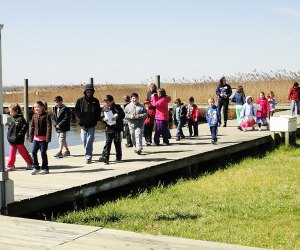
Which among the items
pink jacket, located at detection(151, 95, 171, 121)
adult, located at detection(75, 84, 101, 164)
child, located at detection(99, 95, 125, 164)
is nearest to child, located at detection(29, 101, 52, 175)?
adult, located at detection(75, 84, 101, 164)

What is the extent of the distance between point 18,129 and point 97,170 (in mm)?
1683

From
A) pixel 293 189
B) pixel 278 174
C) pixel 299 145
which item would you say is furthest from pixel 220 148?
pixel 299 145

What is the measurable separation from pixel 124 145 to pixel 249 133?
16.3 ft

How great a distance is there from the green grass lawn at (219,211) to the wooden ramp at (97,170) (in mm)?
354

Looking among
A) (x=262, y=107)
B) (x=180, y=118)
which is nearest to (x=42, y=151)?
(x=180, y=118)

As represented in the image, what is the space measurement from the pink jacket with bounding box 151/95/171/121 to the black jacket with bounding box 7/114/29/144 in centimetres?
464

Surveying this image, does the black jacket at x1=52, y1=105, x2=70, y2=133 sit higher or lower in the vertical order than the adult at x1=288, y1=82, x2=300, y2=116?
lower

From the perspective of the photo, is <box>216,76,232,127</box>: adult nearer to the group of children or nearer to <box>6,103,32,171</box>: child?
the group of children

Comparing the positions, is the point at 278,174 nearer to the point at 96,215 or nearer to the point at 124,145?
the point at 124,145

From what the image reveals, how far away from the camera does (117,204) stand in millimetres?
9188

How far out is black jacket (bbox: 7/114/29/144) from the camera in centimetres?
1036

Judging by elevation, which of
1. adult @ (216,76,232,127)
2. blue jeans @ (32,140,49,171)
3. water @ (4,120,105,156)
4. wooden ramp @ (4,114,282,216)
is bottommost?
water @ (4,120,105,156)

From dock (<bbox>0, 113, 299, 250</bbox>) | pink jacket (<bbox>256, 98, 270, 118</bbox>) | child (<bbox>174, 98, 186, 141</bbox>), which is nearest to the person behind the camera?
dock (<bbox>0, 113, 299, 250</bbox>)

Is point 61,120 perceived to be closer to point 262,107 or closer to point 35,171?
point 35,171
